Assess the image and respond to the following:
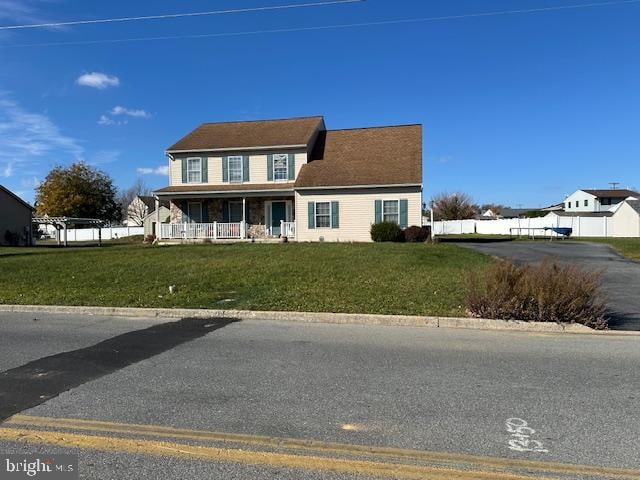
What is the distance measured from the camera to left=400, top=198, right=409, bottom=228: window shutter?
1025 inches

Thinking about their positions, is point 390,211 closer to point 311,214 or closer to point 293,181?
point 311,214

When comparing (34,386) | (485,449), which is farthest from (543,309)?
(34,386)

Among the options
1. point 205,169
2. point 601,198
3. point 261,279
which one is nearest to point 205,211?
point 205,169

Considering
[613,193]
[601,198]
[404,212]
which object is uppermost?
[613,193]

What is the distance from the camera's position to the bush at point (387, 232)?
82.4 feet

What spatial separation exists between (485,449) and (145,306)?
8.03 m

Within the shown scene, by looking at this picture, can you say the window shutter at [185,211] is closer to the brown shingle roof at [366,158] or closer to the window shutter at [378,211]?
the brown shingle roof at [366,158]

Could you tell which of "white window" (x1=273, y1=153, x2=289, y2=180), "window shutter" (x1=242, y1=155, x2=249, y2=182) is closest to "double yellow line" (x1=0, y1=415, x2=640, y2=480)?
"white window" (x1=273, y1=153, x2=289, y2=180)

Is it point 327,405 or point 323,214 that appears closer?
point 327,405

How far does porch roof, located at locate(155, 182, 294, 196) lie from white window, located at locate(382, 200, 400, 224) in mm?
4969

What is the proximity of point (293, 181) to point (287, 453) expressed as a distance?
25.1 m

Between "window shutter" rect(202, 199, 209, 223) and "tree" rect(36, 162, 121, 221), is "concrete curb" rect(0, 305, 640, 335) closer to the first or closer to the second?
"window shutter" rect(202, 199, 209, 223)

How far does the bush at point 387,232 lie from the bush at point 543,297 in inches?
631

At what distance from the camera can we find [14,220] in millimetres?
39031
